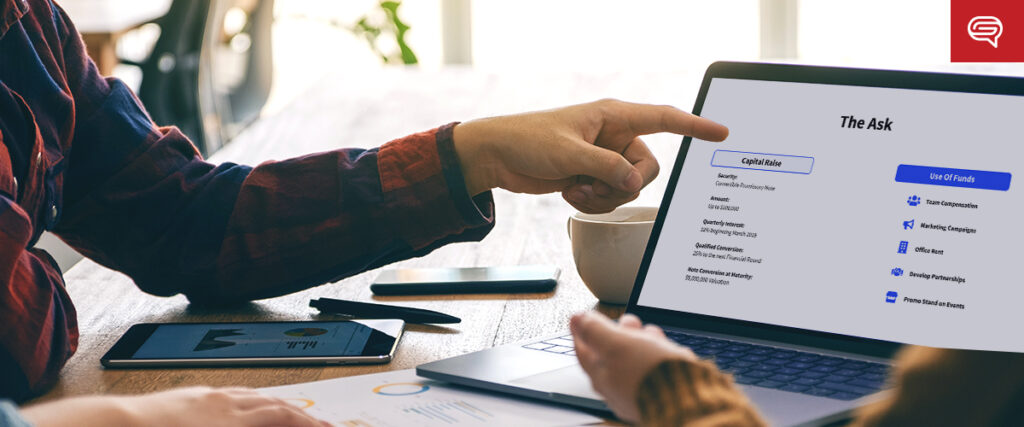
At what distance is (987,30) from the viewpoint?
2990 millimetres

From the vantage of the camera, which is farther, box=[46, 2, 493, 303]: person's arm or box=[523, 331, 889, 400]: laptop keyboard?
box=[46, 2, 493, 303]: person's arm

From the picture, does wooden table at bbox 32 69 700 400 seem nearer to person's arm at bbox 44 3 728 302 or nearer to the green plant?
person's arm at bbox 44 3 728 302

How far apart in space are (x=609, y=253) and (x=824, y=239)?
0.71 ft

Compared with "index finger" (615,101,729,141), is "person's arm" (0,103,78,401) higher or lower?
lower

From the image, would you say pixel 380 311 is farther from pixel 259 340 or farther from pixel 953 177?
pixel 953 177

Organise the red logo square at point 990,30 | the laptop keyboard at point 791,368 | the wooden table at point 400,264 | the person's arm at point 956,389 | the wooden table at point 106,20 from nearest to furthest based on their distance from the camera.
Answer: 1. the person's arm at point 956,389
2. the laptop keyboard at point 791,368
3. the wooden table at point 400,264
4. the red logo square at point 990,30
5. the wooden table at point 106,20

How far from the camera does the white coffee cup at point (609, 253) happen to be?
92 cm

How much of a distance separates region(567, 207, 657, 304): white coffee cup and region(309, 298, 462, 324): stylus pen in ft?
0.43

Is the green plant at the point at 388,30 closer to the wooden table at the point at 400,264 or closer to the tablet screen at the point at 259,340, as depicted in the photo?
the wooden table at the point at 400,264

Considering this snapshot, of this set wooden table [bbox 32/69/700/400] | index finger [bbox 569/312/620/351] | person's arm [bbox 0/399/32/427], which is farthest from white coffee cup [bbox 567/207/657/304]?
person's arm [bbox 0/399/32/427]

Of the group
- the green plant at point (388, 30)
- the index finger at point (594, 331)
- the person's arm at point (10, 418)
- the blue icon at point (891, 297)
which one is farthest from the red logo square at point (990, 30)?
the person's arm at point (10, 418)

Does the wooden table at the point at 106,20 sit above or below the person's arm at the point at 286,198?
above

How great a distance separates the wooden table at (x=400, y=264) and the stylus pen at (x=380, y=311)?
10 mm

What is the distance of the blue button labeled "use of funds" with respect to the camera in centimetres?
71
